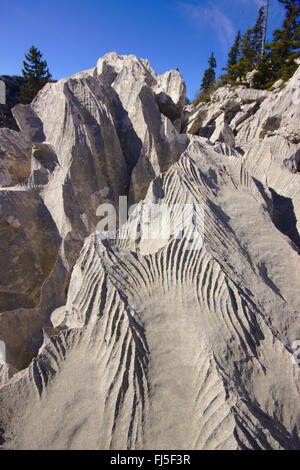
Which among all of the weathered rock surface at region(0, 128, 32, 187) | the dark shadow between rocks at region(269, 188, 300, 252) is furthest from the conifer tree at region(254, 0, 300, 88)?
the weathered rock surface at region(0, 128, 32, 187)

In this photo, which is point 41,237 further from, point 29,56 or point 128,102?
point 29,56

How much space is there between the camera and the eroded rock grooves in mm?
2076

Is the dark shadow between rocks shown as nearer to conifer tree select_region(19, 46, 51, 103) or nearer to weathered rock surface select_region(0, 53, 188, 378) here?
weathered rock surface select_region(0, 53, 188, 378)

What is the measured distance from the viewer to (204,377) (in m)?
2.24

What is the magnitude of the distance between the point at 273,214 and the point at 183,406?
14.3ft

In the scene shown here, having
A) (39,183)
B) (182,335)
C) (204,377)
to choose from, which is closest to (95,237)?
(182,335)

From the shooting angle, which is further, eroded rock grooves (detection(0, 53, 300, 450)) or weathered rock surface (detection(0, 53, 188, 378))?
weathered rock surface (detection(0, 53, 188, 378))

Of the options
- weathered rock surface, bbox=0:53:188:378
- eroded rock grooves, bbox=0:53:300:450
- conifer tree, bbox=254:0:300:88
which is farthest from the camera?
conifer tree, bbox=254:0:300:88

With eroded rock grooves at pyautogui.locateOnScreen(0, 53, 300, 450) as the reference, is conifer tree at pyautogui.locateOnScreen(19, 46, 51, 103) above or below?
above

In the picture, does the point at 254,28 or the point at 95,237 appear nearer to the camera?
the point at 95,237

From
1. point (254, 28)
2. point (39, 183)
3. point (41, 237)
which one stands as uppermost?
point (254, 28)

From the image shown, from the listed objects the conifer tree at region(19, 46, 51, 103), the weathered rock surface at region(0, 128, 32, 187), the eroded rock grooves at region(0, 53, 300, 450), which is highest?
the conifer tree at region(19, 46, 51, 103)

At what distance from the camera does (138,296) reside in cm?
271

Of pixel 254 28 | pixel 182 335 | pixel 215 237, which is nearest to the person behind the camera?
pixel 182 335
